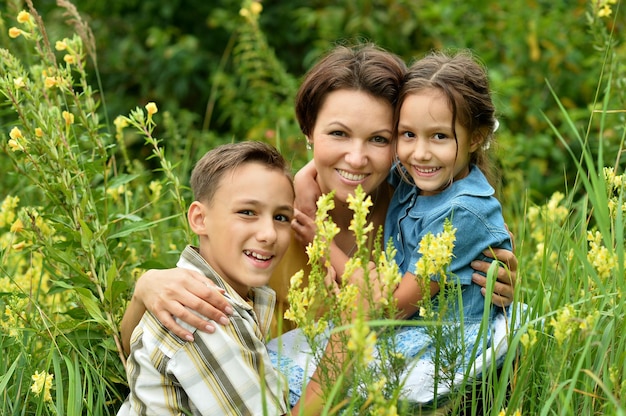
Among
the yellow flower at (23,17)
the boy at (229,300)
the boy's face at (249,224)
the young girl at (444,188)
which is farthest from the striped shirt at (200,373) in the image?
the yellow flower at (23,17)

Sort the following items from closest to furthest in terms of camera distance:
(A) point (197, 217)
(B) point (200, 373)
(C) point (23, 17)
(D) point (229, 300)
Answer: (B) point (200, 373)
(D) point (229, 300)
(A) point (197, 217)
(C) point (23, 17)

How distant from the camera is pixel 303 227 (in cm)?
294

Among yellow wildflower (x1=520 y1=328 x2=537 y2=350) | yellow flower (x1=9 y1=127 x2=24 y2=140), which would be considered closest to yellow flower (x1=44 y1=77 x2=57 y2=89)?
yellow flower (x1=9 y1=127 x2=24 y2=140)

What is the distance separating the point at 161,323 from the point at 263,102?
3.41 m

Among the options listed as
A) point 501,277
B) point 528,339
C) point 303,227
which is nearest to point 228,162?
point 303,227

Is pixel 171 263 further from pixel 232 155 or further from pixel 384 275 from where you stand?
pixel 384 275

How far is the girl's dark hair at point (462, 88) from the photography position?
2.79 m

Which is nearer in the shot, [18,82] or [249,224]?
[249,224]

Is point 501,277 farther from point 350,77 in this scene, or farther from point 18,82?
point 18,82

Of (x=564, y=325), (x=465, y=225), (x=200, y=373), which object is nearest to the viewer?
(x=564, y=325)

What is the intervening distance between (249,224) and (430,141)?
0.67m

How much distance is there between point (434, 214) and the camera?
2.73m

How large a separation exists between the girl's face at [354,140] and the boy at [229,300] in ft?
0.89

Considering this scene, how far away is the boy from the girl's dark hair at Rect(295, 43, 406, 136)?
397 mm
